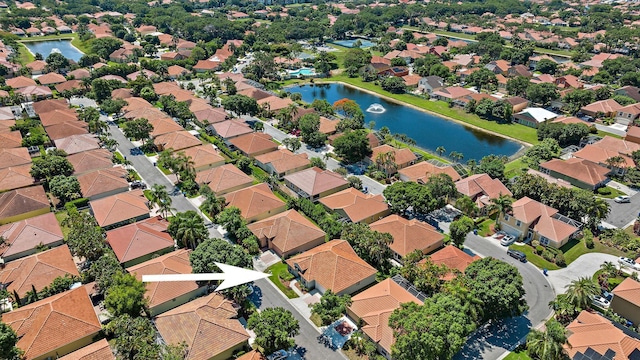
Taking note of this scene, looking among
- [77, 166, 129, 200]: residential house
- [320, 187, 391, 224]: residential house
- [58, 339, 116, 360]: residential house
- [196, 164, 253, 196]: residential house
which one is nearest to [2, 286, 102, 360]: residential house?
[58, 339, 116, 360]: residential house

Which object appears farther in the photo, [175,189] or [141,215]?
[175,189]

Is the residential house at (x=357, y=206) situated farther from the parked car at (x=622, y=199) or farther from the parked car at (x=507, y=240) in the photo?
the parked car at (x=622, y=199)

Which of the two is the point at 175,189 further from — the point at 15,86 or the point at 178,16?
the point at 178,16

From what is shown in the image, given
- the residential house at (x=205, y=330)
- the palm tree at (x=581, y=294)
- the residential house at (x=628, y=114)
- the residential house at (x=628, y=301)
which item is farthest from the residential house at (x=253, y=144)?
the residential house at (x=628, y=114)

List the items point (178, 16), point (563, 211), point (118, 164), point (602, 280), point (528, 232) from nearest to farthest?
point (602, 280) < point (528, 232) < point (563, 211) < point (118, 164) < point (178, 16)

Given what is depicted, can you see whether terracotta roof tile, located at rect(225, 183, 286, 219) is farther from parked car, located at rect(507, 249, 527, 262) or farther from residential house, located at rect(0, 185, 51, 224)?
parked car, located at rect(507, 249, 527, 262)

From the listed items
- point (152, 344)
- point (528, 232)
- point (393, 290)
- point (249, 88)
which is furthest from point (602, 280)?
point (249, 88)

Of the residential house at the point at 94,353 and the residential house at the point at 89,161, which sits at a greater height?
the residential house at the point at 94,353
